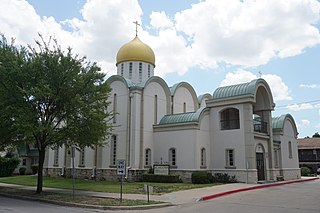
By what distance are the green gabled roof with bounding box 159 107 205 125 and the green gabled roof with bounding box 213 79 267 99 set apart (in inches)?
77.0

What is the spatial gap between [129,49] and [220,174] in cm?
1567

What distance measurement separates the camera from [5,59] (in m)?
19.6

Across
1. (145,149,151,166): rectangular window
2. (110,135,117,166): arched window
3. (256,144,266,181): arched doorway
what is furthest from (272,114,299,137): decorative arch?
(110,135,117,166): arched window


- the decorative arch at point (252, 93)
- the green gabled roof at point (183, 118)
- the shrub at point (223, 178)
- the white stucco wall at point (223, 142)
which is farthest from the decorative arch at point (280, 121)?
the shrub at point (223, 178)

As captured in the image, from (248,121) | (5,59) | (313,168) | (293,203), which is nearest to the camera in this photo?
(293,203)

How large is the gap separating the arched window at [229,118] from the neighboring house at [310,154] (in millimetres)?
28018

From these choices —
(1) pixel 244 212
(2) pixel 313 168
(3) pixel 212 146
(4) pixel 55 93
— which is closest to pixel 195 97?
(3) pixel 212 146

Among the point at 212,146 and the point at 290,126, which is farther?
the point at 290,126

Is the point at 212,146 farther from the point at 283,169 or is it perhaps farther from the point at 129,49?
the point at 129,49

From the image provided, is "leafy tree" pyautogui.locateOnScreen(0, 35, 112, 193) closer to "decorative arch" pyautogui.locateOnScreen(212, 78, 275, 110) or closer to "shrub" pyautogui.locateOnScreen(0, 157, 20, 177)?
"decorative arch" pyautogui.locateOnScreen(212, 78, 275, 110)

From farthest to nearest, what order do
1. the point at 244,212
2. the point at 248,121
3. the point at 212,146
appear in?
the point at 212,146, the point at 248,121, the point at 244,212

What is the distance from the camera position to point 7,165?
43.6 meters

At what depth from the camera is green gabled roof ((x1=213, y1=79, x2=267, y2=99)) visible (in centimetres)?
2686

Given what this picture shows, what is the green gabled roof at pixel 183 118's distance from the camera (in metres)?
28.2
